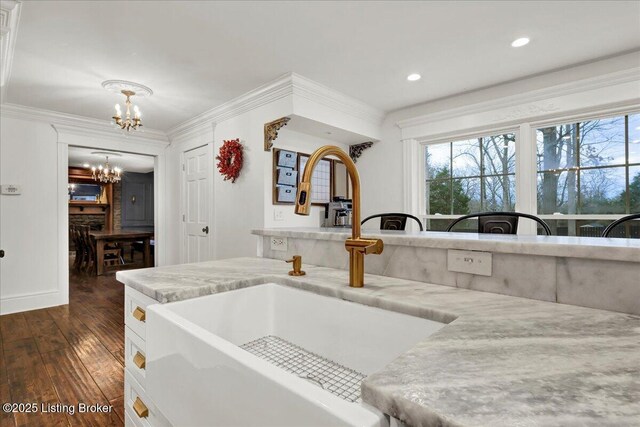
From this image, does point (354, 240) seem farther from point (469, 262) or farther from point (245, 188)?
point (245, 188)

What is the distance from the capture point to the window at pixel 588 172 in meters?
2.69

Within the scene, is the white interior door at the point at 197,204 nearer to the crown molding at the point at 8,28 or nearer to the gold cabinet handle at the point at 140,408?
the crown molding at the point at 8,28

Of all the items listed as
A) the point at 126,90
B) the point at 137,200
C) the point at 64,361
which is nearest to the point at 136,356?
the point at 64,361

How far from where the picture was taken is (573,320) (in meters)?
0.69

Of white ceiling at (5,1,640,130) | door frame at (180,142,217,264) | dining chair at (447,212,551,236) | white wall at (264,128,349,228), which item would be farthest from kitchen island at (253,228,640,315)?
door frame at (180,142,217,264)

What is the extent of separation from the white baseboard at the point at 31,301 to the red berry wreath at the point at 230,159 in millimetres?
2495

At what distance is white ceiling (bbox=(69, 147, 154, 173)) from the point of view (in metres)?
6.32

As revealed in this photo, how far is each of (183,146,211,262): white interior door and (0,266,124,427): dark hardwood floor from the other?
3.50 feet

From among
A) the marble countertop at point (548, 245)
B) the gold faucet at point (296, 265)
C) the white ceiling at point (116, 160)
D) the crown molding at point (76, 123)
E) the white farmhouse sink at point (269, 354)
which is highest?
the white ceiling at point (116, 160)

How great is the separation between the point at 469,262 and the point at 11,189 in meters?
4.65

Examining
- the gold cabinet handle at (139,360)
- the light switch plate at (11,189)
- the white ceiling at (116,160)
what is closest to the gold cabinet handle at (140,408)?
the gold cabinet handle at (139,360)

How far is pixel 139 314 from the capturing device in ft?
3.43

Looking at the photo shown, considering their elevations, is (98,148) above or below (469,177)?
above

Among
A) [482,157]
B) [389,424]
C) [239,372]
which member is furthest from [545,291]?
[482,157]
